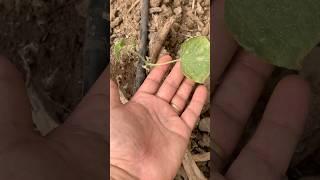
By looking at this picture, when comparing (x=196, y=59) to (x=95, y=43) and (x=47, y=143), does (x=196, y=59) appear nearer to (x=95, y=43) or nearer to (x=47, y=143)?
(x=95, y=43)

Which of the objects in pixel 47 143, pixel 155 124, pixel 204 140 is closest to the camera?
pixel 47 143

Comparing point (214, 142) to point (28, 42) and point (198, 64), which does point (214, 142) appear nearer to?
point (198, 64)

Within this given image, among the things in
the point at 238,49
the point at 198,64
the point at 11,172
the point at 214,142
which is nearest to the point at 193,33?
the point at 198,64

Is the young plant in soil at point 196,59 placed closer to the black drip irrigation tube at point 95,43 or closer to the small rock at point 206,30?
the small rock at point 206,30

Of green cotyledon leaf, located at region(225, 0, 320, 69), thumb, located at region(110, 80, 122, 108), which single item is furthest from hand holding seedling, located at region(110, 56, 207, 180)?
green cotyledon leaf, located at region(225, 0, 320, 69)

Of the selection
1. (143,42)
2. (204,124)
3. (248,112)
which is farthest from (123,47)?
(248,112)
